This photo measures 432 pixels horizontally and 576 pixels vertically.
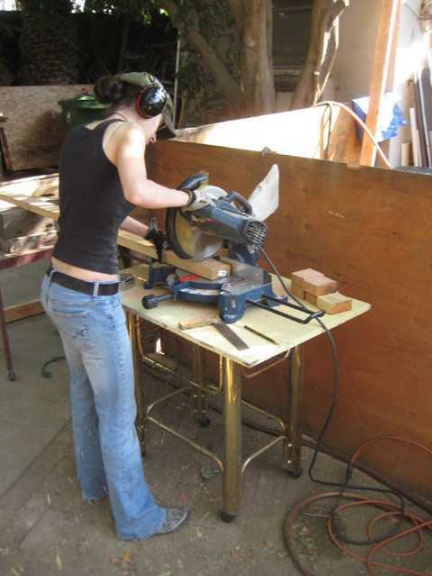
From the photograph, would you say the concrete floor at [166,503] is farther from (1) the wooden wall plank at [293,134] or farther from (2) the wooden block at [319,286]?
(1) the wooden wall plank at [293,134]

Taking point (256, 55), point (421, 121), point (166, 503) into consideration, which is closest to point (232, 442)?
point (166, 503)

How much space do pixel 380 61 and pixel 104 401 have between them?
9.50 feet

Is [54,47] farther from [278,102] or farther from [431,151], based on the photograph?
[431,151]

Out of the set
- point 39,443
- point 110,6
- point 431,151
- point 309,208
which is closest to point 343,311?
point 309,208

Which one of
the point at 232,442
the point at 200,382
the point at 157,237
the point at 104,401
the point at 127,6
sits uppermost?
the point at 127,6

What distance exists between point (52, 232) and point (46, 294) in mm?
1373

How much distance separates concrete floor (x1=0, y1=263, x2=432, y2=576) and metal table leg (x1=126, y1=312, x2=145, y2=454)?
0.15 meters

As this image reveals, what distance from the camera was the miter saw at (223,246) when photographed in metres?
1.87

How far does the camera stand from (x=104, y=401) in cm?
198

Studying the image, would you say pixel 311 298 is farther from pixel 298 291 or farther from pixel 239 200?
pixel 239 200

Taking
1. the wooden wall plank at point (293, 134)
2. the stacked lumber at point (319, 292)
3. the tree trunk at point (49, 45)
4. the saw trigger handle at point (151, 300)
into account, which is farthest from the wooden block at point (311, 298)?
the tree trunk at point (49, 45)

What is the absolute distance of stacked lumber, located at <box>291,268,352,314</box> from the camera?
2.00 m

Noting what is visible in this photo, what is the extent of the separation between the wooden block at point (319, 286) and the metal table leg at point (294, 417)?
0.33 meters

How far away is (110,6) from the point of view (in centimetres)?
764
